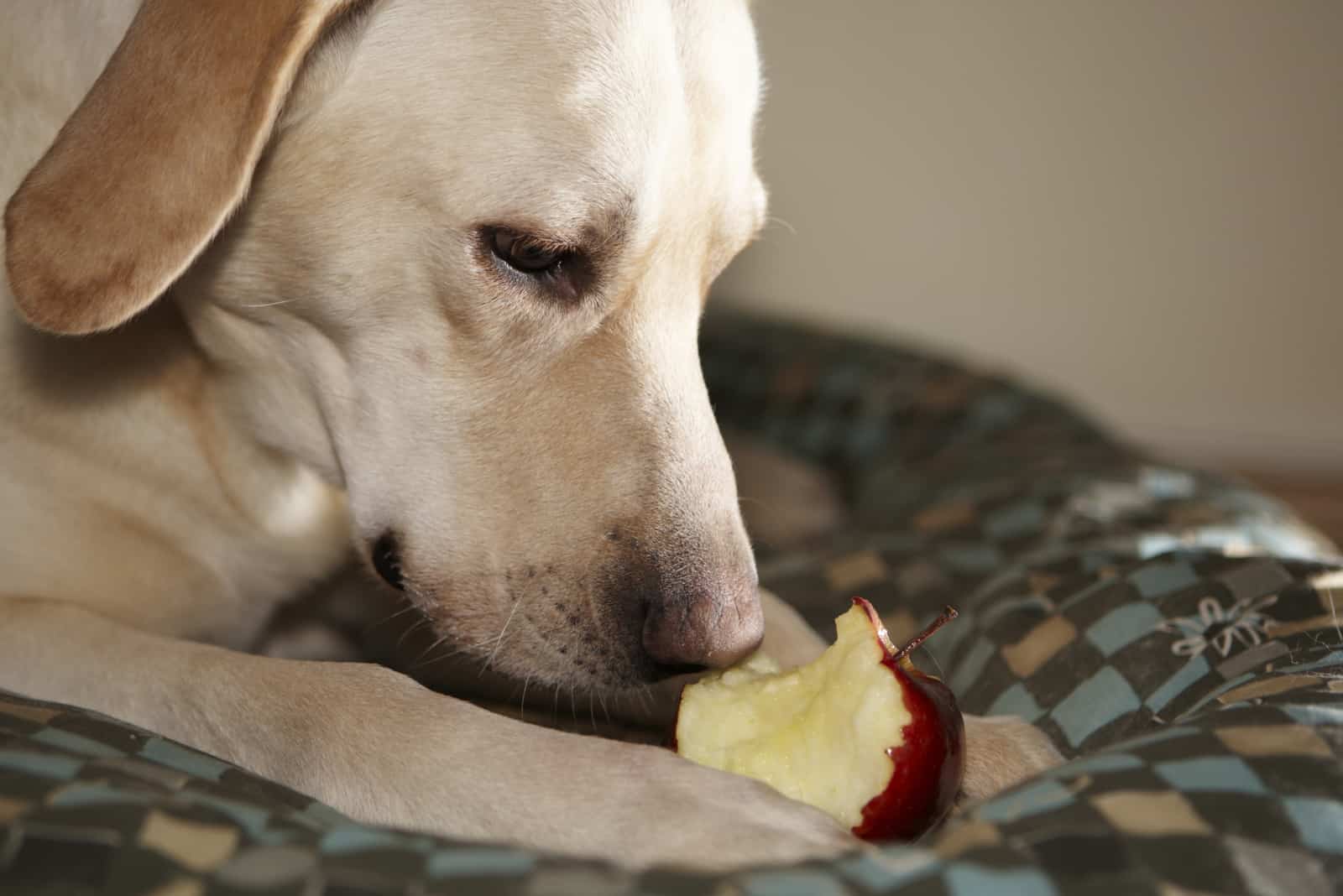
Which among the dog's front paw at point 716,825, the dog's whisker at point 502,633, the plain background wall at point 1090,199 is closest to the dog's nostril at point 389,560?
the dog's whisker at point 502,633

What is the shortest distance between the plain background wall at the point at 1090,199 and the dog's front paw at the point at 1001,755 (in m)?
2.71

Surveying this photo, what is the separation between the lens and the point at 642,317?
129 centimetres

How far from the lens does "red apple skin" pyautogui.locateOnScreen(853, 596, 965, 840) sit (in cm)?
105

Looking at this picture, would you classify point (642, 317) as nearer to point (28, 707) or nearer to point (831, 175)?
point (28, 707)

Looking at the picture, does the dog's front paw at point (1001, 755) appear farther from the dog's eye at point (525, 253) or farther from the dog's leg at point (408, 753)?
the dog's eye at point (525, 253)

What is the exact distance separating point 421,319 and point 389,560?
250 mm

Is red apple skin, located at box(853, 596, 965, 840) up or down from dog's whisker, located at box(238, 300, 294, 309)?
down

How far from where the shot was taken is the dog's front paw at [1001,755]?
1.21 m

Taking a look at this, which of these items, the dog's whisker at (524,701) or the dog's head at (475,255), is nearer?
the dog's head at (475,255)

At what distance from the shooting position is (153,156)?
3.73ft

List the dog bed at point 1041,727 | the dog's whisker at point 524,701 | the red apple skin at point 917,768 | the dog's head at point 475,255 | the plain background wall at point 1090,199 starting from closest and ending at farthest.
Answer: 1. the dog bed at point 1041,727
2. the red apple skin at point 917,768
3. the dog's head at point 475,255
4. the dog's whisker at point 524,701
5. the plain background wall at point 1090,199

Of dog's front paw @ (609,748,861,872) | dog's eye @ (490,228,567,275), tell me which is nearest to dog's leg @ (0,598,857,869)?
dog's front paw @ (609,748,861,872)

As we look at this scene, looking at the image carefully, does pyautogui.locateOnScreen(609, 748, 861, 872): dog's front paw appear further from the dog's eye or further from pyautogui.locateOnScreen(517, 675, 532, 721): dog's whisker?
the dog's eye

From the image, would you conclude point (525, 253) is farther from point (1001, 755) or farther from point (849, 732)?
point (1001, 755)
